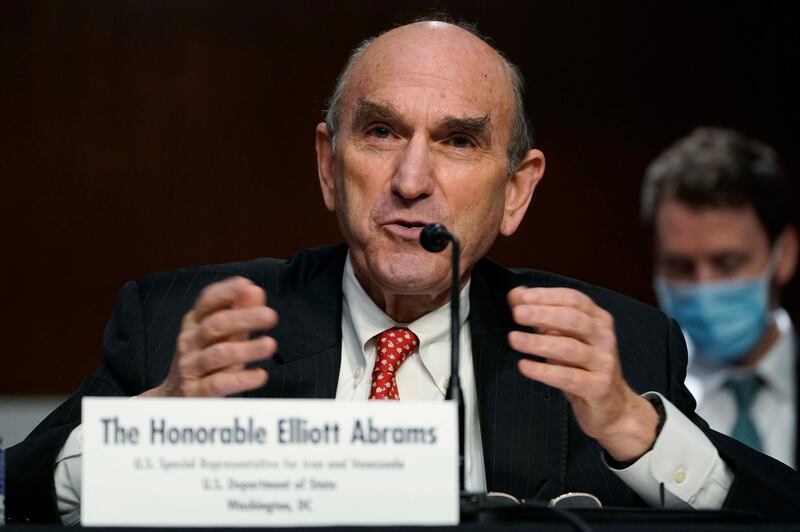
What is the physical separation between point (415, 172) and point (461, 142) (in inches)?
6.8

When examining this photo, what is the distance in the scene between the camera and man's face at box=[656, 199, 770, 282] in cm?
424

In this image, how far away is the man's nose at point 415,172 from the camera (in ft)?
7.12

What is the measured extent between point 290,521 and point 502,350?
3.31 ft

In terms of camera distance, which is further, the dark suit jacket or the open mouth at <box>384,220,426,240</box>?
the open mouth at <box>384,220,426,240</box>

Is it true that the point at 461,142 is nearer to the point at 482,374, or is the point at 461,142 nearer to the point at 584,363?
the point at 482,374

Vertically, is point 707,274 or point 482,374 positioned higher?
point 707,274

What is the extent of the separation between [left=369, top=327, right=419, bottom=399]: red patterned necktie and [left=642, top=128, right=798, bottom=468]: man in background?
2.03 meters

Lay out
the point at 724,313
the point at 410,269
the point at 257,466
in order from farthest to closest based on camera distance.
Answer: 1. the point at 724,313
2. the point at 410,269
3. the point at 257,466

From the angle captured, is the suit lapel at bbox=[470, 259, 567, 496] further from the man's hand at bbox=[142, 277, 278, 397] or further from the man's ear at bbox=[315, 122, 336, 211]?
the man's hand at bbox=[142, 277, 278, 397]

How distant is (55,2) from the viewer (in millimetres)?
3854

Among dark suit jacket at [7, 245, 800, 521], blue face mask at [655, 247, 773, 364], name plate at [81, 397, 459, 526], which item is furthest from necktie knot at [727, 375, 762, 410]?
name plate at [81, 397, 459, 526]

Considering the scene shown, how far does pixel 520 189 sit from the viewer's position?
253 centimetres

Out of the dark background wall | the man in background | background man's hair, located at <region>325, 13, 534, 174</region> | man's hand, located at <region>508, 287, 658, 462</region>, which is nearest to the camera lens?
man's hand, located at <region>508, 287, 658, 462</region>

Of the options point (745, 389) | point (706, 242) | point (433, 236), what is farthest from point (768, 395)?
point (433, 236)
